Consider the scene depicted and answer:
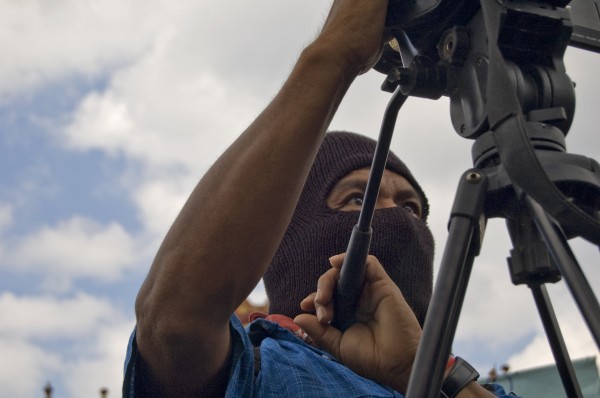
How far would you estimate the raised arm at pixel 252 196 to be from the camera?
59.2 inches

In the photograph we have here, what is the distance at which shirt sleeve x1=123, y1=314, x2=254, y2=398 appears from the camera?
66.2 inches

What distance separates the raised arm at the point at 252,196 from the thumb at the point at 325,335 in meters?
0.56

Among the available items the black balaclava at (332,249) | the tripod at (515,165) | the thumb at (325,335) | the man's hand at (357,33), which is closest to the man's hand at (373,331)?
the thumb at (325,335)

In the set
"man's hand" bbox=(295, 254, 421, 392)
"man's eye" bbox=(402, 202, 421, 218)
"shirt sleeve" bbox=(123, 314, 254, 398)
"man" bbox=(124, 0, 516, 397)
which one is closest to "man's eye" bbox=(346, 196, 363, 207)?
"man's eye" bbox=(402, 202, 421, 218)

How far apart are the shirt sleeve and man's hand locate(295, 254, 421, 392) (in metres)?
0.26

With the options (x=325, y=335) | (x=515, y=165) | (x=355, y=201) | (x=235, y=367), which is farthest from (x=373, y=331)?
(x=515, y=165)

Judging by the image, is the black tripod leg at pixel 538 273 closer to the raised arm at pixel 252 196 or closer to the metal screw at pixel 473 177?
the metal screw at pixel 473 177

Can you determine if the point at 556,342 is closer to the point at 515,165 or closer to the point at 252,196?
the point at 515,165

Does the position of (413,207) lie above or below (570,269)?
above

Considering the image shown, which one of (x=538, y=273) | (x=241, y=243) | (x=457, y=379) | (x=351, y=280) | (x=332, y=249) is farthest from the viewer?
(x=332, y=249)

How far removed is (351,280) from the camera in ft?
6.21

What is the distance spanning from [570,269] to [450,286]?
15cm

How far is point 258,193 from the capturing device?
1.51 m

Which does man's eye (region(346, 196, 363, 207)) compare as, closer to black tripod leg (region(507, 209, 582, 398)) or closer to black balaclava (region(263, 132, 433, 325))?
black balaclava (region(263, 132, 433, 325))
